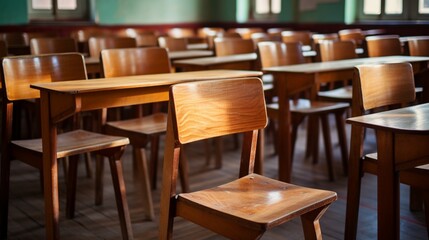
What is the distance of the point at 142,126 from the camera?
3092 millimetres

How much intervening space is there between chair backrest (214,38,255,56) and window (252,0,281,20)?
13.4ft

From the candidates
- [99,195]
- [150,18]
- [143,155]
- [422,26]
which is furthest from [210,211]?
[150,18]

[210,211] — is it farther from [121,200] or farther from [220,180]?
[220,180]

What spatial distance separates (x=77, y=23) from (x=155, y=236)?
6.33 metres

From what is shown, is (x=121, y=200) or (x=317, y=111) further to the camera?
(x=317, y=111)

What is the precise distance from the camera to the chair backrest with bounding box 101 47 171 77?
309cm

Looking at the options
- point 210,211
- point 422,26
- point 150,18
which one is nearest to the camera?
point 210,211

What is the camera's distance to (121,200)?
8.51 feet

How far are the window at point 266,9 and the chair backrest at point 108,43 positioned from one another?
181 inches

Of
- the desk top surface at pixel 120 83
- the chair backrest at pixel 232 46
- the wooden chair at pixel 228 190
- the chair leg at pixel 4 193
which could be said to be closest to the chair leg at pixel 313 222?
the wooden chair at pixel 228 190

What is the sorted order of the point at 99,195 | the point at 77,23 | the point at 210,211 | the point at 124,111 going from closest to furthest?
the point at 210,211 → the point at 99,195 → the point at 124,111 → the point at 77,23

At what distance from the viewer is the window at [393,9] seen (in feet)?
22.7

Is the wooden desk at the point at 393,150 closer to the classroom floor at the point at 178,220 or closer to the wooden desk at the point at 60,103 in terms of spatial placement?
the classroom floor at the point at 178,220

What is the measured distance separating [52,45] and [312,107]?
2.04 meters
